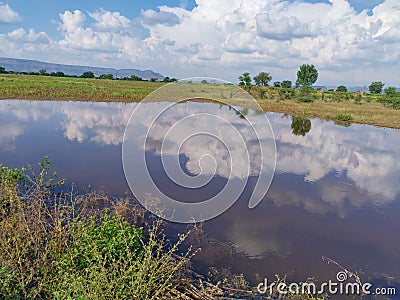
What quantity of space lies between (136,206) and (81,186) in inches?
72.2

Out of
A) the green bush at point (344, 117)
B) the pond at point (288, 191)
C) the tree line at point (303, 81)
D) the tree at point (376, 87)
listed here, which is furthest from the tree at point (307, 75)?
the pond at point (288, 191)

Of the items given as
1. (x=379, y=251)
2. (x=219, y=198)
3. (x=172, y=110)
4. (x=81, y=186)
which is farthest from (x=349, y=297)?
(x=172, y=110)

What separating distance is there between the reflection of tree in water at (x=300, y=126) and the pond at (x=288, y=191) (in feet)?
2.60

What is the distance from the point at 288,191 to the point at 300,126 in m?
11.5

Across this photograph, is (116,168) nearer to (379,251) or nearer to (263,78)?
(379,251)

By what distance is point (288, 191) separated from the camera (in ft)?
26.3

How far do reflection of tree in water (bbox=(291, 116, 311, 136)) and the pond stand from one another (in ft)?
2.60

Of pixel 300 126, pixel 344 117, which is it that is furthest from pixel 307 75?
pixel 300 126

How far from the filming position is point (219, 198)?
7387mm

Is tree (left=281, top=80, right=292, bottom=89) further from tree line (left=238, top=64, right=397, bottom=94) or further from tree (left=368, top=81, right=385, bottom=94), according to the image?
tree (left=368, top=81, right=385, bottom=94)

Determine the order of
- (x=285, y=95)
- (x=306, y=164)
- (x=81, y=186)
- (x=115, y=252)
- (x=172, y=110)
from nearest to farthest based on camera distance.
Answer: (x=115, y=252) → (x=81, y=186) → (x=306, y=164) → (x=172, y=110) → (x=285, y=95)

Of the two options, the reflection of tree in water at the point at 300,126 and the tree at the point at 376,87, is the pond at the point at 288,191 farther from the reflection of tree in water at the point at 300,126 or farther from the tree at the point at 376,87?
the tree at the point at 376,87

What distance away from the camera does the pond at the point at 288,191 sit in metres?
5.04

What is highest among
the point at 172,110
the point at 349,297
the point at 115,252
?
the point at 172,110
